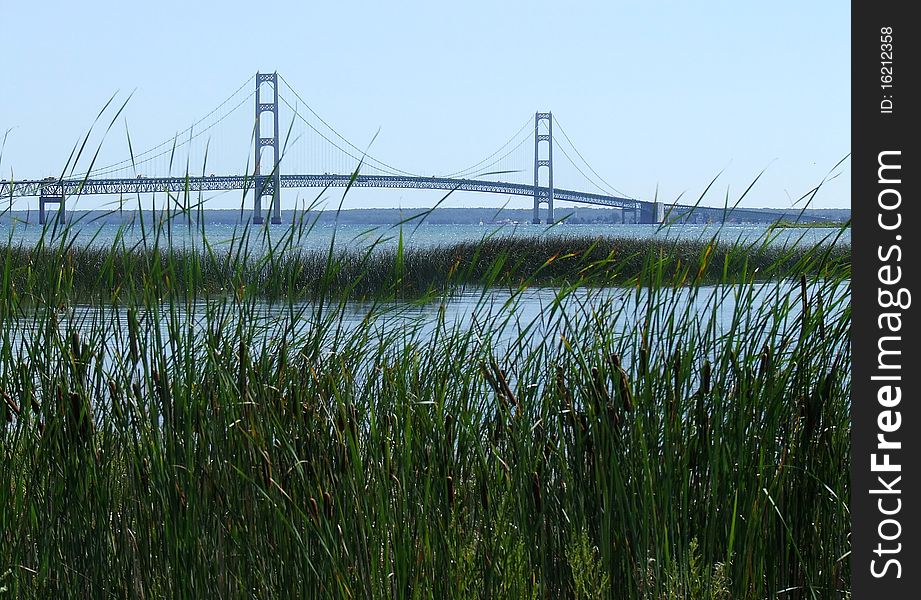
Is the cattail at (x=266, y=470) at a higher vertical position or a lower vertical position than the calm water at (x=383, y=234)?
lower

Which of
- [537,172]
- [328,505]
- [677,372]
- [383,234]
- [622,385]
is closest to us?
[328,505]

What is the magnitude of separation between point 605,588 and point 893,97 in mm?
812

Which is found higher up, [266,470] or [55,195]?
[55,195]

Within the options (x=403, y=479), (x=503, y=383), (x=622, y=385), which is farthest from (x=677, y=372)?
(x=403, y=479)

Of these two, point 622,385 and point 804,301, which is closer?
point 622,385

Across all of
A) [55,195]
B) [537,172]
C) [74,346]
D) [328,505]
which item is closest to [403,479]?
[328,505]

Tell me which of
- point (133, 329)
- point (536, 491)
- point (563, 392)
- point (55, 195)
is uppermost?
point (55, 195)

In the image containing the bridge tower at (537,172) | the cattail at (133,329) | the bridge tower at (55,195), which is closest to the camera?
the cattail at (133,329)

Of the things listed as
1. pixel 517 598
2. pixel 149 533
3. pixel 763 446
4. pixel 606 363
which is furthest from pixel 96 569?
pixel 763 446

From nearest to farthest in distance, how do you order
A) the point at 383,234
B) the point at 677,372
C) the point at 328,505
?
the point at 328,505
the point at 677,372
the point at 383,234

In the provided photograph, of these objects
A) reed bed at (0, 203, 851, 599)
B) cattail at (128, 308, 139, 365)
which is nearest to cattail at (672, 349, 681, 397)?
reed bed at (0, 203, 851, 599)

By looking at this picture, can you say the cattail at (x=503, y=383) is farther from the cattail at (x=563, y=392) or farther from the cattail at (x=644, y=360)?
the cattail at (x=644, y=360)

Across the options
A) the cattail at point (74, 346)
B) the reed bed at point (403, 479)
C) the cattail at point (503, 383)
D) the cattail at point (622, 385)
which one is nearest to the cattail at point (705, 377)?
the reed bed at point (403, 479)

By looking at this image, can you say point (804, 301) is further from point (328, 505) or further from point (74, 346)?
point (74, 346)
